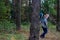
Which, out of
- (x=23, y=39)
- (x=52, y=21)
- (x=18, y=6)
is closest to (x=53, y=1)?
(x=52, y=21)

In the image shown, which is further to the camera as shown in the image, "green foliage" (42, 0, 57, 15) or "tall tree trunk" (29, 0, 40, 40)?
"green foliage" (42, 0, 57, 15)

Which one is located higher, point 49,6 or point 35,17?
point 35,17

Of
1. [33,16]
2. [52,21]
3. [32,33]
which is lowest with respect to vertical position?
[52,21]

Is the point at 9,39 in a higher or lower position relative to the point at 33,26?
lower

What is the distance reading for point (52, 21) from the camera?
77.4 ft

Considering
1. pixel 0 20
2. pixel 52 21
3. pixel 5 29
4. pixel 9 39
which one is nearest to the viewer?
pixel 9 39

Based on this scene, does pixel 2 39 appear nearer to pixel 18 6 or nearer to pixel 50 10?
pixel 18 6

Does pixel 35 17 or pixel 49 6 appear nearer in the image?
pixel 35 17

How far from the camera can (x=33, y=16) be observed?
9.73 meters

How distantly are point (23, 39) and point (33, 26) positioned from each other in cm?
253

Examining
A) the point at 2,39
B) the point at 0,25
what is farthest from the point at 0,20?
the point at 2,39

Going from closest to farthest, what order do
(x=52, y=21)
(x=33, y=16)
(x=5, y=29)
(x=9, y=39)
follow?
(x=33, y=16), (x=9, y=39), (x=5, y=29), (x=52, y=21)

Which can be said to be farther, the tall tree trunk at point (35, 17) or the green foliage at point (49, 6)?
the green foliage at point (49, 6)

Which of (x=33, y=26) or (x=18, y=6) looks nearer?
(x=33, y=26)
